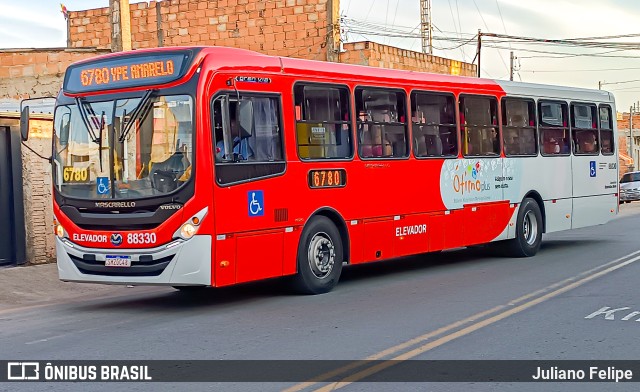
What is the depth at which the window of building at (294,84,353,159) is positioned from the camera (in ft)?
41.7

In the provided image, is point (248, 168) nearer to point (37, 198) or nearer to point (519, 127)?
point (37, 198)

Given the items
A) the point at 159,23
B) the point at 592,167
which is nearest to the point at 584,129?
the point at 592,167

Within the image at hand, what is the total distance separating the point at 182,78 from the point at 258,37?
17.1 m

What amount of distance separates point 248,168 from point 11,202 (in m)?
Answer: 7.05

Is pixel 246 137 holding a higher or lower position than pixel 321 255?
higher

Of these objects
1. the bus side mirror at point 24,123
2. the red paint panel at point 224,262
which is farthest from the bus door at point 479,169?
the bus side mirror at point 24,123

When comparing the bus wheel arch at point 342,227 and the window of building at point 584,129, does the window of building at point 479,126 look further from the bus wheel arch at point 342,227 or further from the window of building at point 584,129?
the bus wheel arch at point 342,227

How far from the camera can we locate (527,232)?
18.0 m

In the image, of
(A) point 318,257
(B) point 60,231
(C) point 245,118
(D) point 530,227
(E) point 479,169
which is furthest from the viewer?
(D) point 530,227

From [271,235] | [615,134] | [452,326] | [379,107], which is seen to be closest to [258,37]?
[615,134]

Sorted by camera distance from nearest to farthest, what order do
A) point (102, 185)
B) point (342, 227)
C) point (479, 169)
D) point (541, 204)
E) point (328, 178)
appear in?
point (102, 185), point (328, 178), point (342, 227), point (479, 169), point (541, 204)

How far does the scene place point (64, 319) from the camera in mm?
11211

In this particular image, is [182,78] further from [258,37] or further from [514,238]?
[258,37]

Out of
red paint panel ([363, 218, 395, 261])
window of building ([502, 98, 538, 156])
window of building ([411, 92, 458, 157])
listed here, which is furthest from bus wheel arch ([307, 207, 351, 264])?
window of building ([502, 98, 538, 156])
